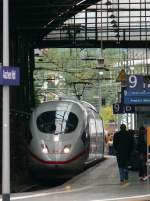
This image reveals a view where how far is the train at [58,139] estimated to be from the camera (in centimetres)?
2564

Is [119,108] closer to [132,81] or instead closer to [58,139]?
[132,81]

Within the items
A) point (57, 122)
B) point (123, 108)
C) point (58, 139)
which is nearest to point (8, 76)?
point (58, 139)

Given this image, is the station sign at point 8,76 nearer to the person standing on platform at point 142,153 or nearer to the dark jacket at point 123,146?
the dark jacket at point 123,146

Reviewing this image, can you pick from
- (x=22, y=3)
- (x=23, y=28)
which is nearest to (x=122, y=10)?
(x=23, y=28)

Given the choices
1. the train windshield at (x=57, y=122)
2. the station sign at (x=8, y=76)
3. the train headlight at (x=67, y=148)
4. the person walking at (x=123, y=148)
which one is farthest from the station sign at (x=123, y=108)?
the station sign at (x=8, y=76)

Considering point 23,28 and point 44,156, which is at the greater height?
point 23,28

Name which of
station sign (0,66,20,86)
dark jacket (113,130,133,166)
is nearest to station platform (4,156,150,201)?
dark jacket (113,130,133,166)

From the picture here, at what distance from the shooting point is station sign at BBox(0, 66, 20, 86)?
15758 mm

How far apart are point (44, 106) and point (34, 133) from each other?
4.70ft

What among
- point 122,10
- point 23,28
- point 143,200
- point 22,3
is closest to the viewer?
point 143,200

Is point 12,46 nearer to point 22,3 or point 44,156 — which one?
point 22,3

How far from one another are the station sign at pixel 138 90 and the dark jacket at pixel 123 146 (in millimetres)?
9292

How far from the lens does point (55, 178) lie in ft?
93.8

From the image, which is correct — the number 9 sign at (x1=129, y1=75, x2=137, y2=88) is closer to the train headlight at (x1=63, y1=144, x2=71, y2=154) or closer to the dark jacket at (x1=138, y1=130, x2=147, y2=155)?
the train headlight at (x1=63, y1=144, x2=71, y2=154)
